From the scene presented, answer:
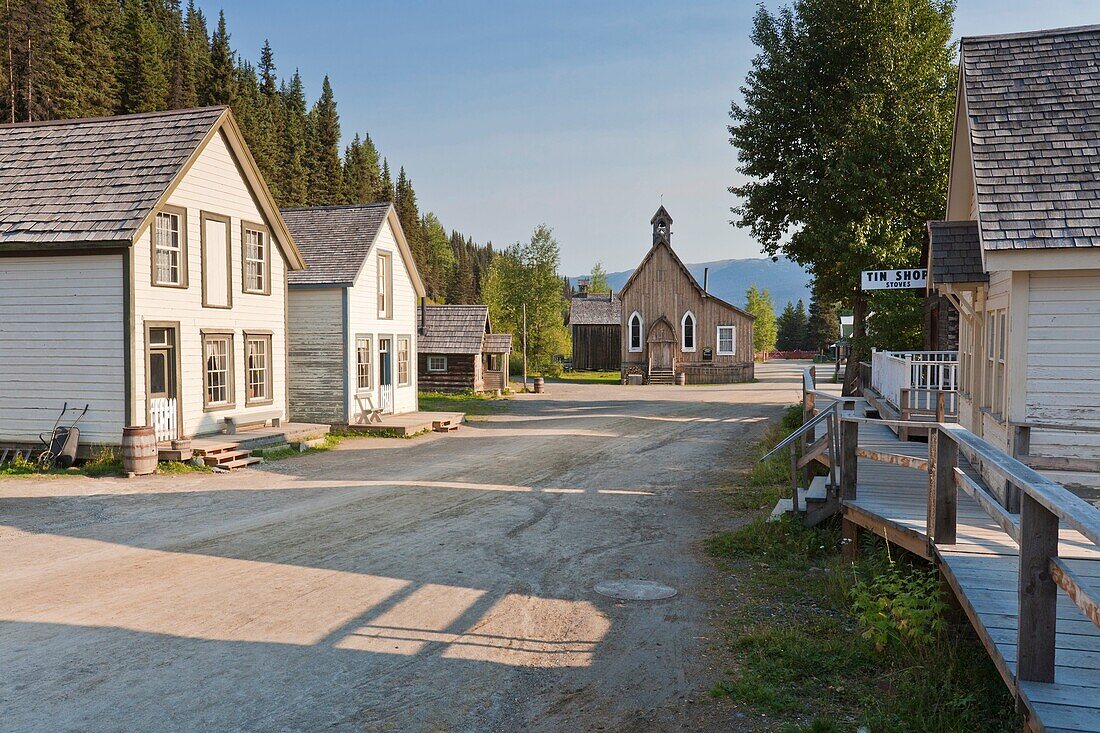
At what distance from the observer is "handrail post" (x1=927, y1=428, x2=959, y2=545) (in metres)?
6.44

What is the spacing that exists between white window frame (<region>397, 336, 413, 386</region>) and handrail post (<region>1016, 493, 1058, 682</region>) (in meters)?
23.9

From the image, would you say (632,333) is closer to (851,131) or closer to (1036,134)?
(851,131)

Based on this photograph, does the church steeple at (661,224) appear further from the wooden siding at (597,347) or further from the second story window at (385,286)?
the second story window at (385,286)

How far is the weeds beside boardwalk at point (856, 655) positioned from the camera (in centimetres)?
528

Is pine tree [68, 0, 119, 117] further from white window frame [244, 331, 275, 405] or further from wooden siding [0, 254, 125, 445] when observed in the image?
wooden siding [0, 254, 125, 445]

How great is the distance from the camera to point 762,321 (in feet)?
328

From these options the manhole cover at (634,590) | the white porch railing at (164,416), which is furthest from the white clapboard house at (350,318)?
the manhole cover at (634,590)

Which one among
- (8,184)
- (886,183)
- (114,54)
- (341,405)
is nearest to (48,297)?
(8,184)

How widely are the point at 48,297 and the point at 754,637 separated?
16.6 meters

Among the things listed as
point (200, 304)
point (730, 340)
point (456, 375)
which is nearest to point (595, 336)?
point (730, 340)

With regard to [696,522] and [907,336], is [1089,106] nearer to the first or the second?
[696,522]

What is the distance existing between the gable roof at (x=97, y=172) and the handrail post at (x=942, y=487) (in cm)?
1562

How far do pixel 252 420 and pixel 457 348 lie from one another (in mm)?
19376

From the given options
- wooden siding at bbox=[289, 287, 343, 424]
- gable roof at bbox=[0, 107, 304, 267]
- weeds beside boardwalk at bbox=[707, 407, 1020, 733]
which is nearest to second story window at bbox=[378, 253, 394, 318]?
wooden siding at bbox=[289, 287, 343, 424]
